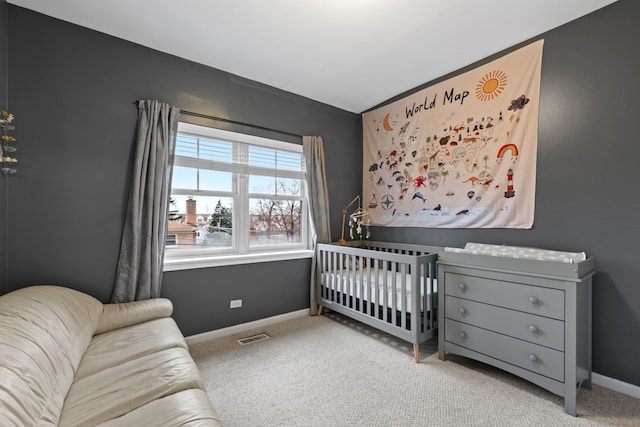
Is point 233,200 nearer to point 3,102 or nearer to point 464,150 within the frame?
point 3,102

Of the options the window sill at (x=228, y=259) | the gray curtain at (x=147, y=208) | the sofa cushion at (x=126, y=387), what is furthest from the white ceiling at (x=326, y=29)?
the sofa cushion at (x=126, y=387)

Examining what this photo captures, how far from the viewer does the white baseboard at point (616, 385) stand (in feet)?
5.81

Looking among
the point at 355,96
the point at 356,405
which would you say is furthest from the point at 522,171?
the point at 356,405

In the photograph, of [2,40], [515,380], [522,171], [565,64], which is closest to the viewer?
[2,40]

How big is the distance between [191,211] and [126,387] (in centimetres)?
170

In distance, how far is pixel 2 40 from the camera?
70.2 inches

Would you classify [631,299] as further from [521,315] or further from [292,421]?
[292,421]

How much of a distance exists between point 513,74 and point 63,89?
11.1ft

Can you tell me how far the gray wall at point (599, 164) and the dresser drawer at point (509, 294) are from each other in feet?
1.86

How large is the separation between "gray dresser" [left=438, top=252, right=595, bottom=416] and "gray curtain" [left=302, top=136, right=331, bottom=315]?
1.39 meters

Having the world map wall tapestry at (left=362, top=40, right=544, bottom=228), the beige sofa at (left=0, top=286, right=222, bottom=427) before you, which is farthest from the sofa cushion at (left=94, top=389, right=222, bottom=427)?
the world map wall tapestry at (left=362, top=40, right=544, bottom=228)

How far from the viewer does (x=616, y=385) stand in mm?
1837

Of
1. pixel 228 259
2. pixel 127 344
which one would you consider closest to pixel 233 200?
pixel 228 259

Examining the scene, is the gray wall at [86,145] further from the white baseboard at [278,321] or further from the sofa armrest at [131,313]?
the sofa armrest at [131,313]
